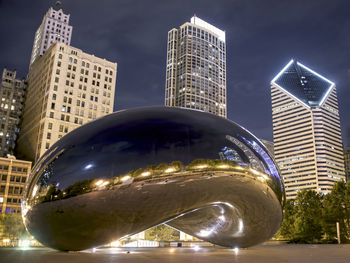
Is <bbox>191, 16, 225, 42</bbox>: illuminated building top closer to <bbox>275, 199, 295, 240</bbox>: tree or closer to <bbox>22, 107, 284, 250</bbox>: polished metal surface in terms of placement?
<bbox>275, 199, 295, 240</bbox>: tree

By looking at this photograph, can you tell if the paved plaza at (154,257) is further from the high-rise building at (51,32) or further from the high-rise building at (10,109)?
the high-rise building at (51,32)

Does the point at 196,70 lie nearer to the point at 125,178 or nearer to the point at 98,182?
the point at 125,178

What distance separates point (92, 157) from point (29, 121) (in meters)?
102

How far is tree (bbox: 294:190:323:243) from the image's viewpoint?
133ft

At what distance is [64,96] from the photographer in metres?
91.3

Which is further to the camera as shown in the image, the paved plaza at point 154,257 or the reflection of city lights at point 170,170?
the reflection of city lights at point 170,170

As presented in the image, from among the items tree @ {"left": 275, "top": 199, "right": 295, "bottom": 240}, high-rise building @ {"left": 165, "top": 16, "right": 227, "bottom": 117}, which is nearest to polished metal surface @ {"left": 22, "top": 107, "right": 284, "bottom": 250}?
tree @ {"left": 275, "top": 199, "right": 295, "bottom": 240}

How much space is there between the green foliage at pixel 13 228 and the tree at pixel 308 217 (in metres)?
41.9

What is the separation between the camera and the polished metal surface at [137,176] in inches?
278

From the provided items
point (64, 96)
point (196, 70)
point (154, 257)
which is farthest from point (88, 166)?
point (196, 70)

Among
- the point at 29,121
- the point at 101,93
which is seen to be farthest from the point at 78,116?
the point at 29,121

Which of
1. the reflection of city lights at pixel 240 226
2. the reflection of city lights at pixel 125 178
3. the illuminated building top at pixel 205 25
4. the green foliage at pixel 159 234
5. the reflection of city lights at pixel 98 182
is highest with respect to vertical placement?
the illuminated building top at pixel 205 25

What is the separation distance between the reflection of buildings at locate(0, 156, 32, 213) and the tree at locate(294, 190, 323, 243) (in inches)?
2437

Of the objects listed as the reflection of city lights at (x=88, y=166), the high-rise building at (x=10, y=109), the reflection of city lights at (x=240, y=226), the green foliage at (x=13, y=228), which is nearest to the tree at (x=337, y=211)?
the reflection of city lights at (x=240, y=226)
